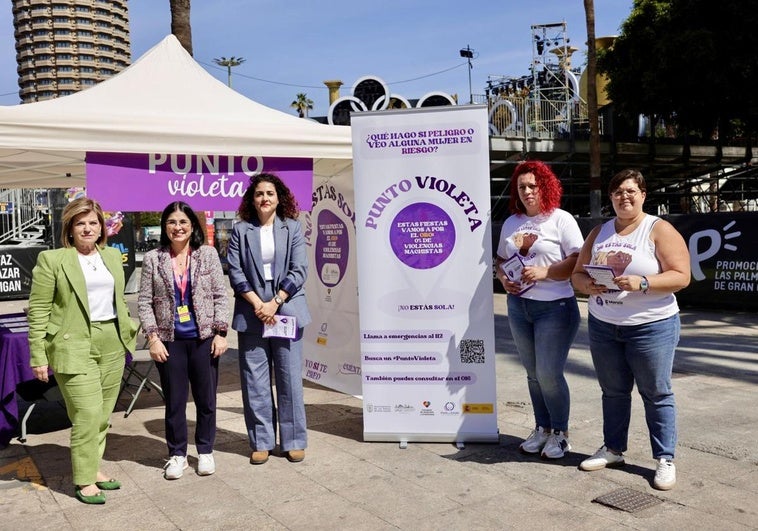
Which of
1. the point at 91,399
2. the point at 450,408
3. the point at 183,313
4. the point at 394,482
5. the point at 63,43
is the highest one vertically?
the point at 63,43

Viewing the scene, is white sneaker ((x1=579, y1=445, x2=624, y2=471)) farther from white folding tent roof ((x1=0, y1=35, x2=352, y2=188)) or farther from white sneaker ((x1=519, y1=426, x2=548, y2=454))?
white folding tent roof ((x1=0, y1=35, x2=352, y2=188))

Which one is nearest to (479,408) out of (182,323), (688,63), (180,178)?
(182,323)

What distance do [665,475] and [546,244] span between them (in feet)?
4.92

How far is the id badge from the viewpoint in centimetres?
439

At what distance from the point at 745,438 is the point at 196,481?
3750 mm

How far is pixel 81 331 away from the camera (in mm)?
4121

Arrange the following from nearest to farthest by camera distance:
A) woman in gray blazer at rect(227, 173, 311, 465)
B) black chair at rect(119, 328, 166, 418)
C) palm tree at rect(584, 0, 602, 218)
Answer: woman in gray blazer at rect(227, 173, 311, 465), black chair at rect(119, 328, 166, 418), palm tree at rect(584, 0, 602, 218)

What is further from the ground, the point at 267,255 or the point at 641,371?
the point at 267,255

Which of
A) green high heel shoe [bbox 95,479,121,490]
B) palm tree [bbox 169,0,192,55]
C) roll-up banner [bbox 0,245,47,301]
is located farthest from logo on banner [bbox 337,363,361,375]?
roll-up banner [bbox 0,245,47,301]

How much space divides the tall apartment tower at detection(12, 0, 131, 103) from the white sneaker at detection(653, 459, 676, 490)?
160986mm

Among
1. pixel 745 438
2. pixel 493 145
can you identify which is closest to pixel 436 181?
pixel 745 438

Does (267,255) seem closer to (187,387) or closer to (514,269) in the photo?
Result: (187,387)

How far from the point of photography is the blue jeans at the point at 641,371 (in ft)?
13.0

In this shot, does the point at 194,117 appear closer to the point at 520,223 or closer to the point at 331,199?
the point at 331,199
